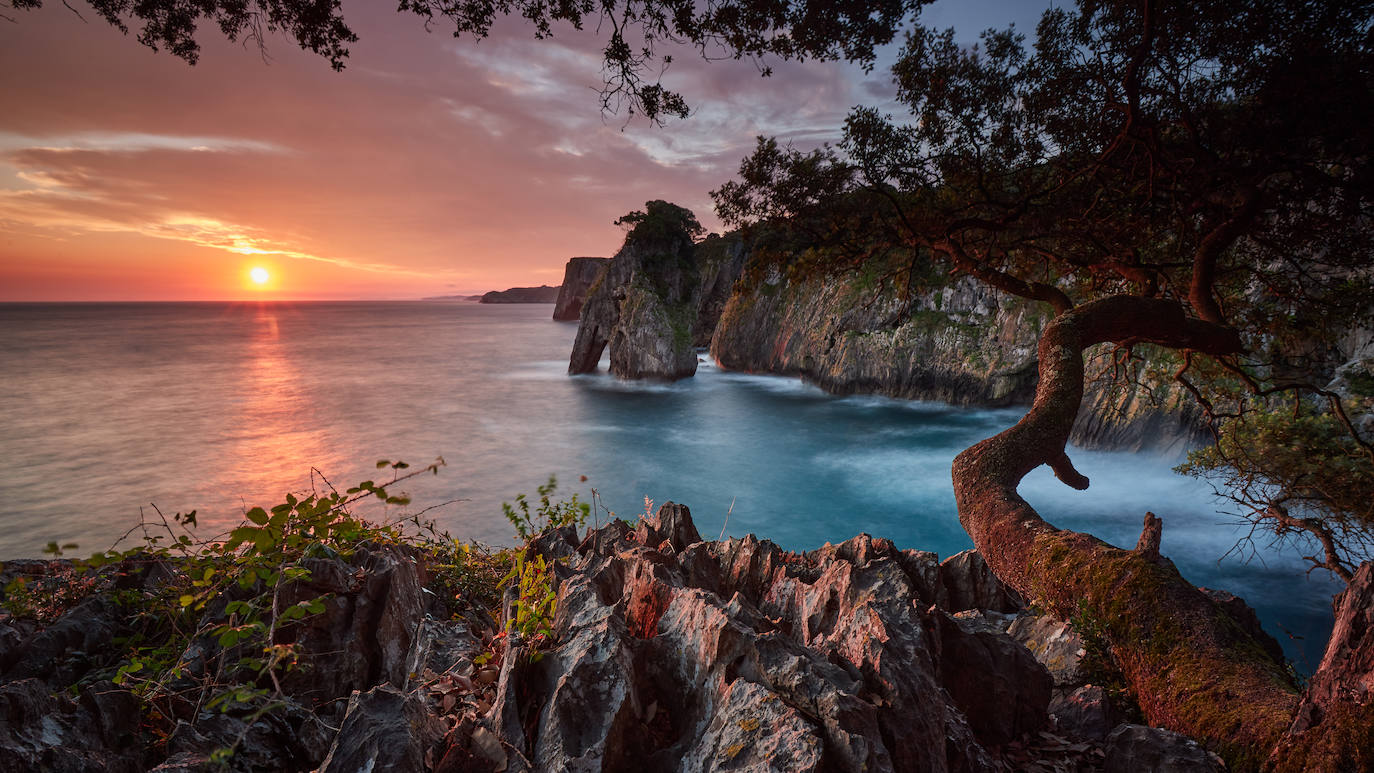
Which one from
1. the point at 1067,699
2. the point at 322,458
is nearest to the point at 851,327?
the point at 322,458

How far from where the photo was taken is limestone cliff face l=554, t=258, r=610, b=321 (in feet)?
395

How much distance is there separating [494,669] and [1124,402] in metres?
23.2

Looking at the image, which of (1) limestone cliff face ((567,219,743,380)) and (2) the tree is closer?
(2) the tree

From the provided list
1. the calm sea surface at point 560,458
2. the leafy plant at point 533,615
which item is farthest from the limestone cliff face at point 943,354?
the leafy plant at point 533,615

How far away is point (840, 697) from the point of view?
217 cm

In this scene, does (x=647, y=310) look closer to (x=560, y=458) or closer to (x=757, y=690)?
(x=560, y=458)

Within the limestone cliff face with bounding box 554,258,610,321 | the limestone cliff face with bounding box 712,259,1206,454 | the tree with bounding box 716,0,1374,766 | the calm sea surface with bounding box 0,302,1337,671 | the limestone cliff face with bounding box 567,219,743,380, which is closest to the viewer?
the tree with bounding box 716,0,1374,766

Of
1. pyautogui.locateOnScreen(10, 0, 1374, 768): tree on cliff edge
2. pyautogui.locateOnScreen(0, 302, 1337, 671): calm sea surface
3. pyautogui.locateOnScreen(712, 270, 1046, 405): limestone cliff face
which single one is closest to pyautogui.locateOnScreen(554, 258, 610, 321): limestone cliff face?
pyautogui.locateOnScreen(0, 302, 1337, 671): calm sea surface

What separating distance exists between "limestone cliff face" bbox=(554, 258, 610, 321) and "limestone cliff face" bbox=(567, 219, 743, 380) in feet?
257

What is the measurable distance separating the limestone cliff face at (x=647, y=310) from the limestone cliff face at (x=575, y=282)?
7821cm

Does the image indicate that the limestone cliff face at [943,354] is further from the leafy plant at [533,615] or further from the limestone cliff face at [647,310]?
the leafy plant at [533,615]

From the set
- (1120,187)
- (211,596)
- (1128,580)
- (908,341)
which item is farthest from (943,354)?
(211,596)

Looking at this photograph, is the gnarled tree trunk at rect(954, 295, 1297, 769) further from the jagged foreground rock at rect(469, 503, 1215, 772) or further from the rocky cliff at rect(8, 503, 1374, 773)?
the jagged foreground rock at rect(469, 503, 1215, 772)

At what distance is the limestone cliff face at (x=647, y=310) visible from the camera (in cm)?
4050
